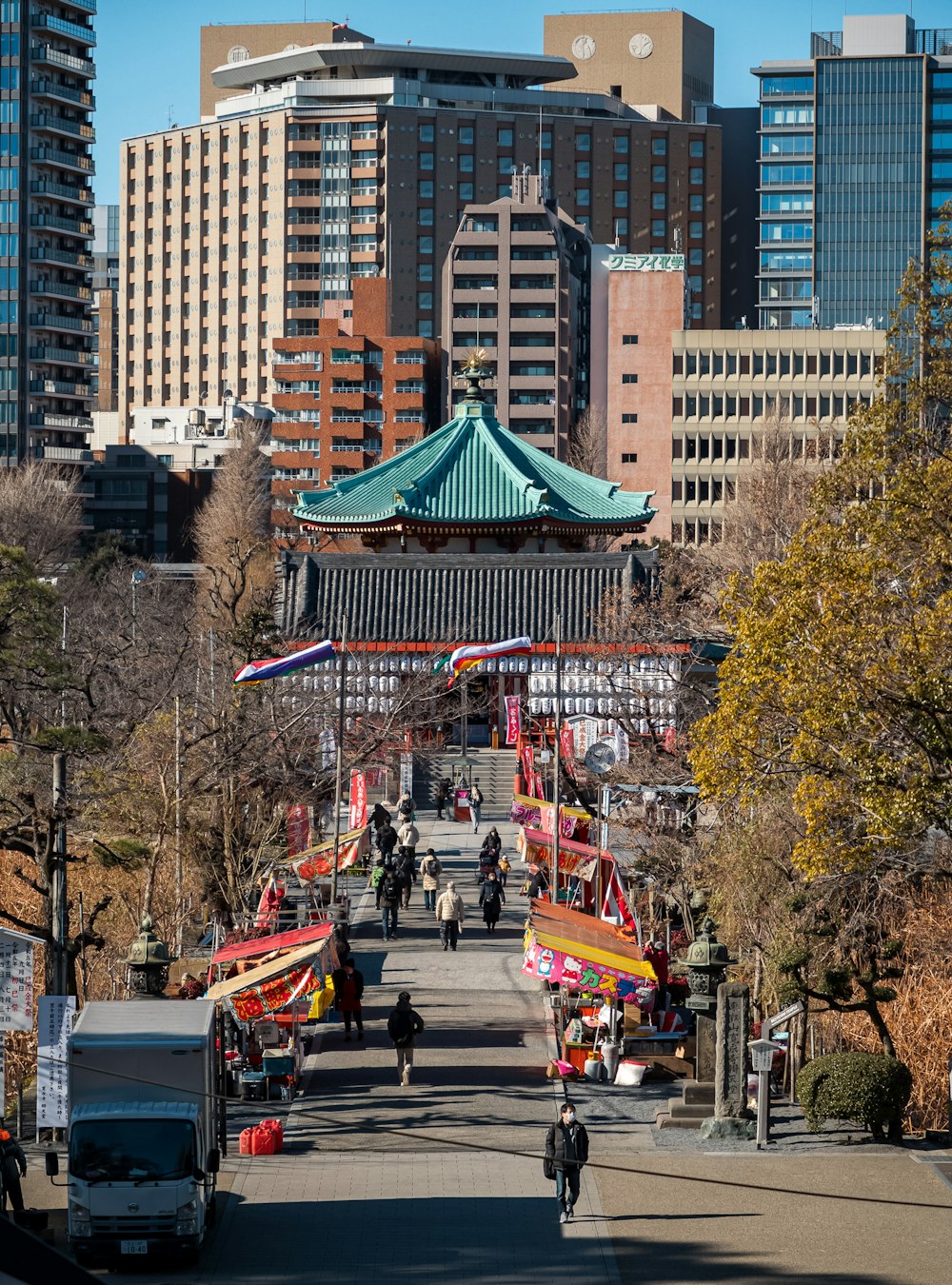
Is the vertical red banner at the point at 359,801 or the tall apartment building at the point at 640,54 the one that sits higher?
the tall apartment building at the point at 640,54

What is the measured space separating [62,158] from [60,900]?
95.6m

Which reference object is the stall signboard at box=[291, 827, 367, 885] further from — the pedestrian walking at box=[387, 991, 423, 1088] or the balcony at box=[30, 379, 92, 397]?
the balcony at box=[30, 379, 92, 397]

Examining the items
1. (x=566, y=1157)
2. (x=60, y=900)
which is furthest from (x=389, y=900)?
(x=566, y=1157)

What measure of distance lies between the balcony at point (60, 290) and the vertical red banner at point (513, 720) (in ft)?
217

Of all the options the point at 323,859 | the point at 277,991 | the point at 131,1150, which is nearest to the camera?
the point at 131,1150

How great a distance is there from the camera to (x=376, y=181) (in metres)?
146

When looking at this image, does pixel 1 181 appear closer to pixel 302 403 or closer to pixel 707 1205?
pixel 302 403

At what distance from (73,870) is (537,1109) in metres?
16.5

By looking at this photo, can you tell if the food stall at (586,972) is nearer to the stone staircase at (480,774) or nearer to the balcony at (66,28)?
the stone staircase at (480,774)

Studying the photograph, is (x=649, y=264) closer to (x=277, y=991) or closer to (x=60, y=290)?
(x=60, y=290)

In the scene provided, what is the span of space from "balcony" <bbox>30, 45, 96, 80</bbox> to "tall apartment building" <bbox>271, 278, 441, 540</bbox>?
64.7ft

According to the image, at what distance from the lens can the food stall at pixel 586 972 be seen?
29219mm

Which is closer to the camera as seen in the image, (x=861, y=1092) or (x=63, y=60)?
(x=861, y=1092)

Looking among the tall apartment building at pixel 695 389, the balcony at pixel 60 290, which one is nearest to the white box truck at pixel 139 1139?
the tall apartment building at pixel 695 389
